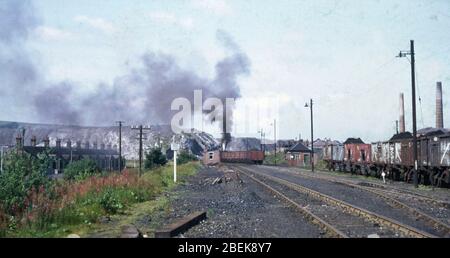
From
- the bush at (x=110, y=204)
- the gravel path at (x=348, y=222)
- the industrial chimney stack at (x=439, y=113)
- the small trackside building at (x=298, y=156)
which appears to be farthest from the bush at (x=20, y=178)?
the small trackside building at (x=298, y=156)

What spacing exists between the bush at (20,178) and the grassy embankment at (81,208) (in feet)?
1.41

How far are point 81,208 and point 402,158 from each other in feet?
79.1

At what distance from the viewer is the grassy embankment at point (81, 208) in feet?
34.1

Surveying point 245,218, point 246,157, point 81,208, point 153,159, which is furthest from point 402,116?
point 81,208

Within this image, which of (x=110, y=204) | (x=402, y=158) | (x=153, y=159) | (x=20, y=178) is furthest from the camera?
(x=153, y=159)

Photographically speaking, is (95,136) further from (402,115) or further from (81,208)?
(81,208)

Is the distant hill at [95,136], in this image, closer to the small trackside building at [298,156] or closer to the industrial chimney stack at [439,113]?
the small trackside building at [298,156]

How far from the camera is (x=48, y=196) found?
46.3ft

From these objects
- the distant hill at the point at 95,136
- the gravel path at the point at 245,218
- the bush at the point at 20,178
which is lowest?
the gravel path at the point at 245,218

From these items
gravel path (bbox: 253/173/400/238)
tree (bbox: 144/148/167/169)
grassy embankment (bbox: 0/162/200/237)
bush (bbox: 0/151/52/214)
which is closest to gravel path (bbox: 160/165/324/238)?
gravel path (bbox: 253/173/400/238)

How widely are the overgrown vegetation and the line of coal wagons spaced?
14822 millimetres

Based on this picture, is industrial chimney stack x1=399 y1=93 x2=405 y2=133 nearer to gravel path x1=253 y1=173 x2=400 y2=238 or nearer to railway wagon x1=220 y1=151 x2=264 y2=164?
railway wagon x1=220 y1=151 x2=264 y2=164

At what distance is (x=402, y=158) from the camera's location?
32.0 m
